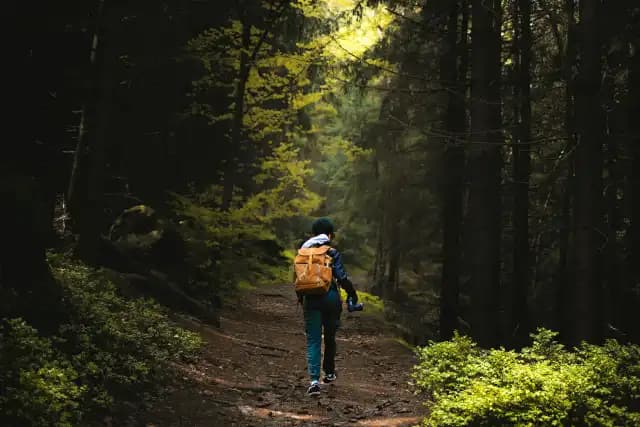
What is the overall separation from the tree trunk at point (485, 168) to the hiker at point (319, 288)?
3.24 meters

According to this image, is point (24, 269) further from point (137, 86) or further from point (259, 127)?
point (259, 127)

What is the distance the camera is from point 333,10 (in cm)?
1786

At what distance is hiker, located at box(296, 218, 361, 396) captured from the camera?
700cm

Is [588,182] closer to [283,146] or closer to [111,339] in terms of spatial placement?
[111,339]

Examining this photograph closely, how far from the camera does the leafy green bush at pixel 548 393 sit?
16.8 ft

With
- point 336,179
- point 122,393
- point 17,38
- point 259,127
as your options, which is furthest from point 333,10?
point 336,179

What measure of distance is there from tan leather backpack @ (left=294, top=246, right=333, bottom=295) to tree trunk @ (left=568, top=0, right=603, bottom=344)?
3.51 metres

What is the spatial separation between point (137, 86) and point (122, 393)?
33.5 ft

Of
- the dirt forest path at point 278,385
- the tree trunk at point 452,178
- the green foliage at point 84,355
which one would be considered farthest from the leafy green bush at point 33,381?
the tree trunk at point 452,178

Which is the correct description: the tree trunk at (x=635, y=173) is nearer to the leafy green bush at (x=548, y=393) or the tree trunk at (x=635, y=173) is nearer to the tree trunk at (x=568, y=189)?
the tree trunk at (x=568, y=189)

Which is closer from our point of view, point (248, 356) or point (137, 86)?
point (248, 356)

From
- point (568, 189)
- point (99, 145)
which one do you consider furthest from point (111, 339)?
point (568, 189)

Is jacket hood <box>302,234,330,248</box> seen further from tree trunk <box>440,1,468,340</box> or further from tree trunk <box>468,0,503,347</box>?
tree trunk <box>440,1,468,340</box>

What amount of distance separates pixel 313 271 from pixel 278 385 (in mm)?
2194
